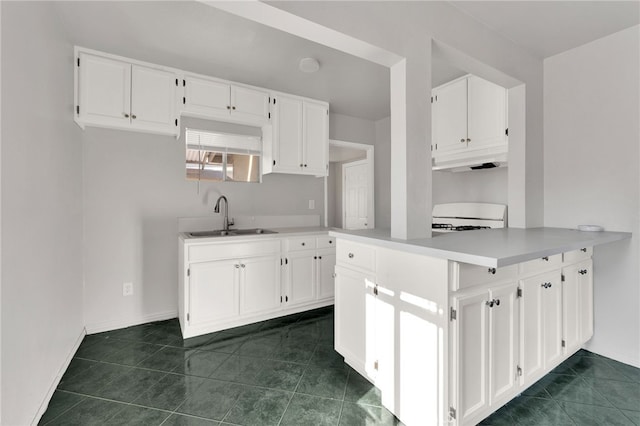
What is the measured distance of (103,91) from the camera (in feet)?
7.57

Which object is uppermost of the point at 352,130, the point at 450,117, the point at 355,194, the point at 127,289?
the point at 352,130

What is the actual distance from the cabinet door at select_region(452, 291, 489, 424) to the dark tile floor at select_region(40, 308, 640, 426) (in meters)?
0.32

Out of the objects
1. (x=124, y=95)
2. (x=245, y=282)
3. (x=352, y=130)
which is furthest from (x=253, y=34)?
(x=352, y=130)

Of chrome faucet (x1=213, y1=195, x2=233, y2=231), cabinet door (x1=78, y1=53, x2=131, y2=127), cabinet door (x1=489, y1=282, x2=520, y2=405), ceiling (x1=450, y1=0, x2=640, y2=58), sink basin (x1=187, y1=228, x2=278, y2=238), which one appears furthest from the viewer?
chrome faucet (x1=213, y1=195, x2=233, y2=231)

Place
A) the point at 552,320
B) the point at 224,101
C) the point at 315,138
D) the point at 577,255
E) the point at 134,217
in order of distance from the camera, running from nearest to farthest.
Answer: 1. the point at 552,320
2. the point at 577,255
3. the point at 134,217
4. the point at 224,101
5. the point at 315,138

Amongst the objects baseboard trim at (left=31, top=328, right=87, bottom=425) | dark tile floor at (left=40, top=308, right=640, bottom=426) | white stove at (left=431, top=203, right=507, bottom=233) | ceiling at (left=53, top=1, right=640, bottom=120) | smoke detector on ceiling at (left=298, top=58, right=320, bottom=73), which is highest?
ceiling at (left=53, top=1, right=640, bottom=120)

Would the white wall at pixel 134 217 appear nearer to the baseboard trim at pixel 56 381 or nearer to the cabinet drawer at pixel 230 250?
the baseboard trim at pixel 56 381

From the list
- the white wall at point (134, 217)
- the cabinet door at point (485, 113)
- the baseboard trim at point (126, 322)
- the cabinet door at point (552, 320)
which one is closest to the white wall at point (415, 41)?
the cabinet door at point (485, 113)

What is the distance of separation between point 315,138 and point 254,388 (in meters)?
2.52

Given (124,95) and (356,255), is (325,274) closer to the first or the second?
(356,255)

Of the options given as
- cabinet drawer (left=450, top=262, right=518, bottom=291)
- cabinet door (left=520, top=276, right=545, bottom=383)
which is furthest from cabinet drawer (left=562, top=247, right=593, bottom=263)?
cabinet drawer (left=450, top=262, right=518, bottom=291)

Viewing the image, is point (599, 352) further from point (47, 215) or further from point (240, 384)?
point (47, 215)

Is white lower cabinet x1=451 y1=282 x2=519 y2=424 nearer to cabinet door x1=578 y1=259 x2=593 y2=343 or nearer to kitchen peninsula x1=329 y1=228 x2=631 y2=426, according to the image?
kitchen peninsula x1=329 y1=228 x2=631 y2=426

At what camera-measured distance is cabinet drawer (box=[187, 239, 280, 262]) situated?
244 cm
